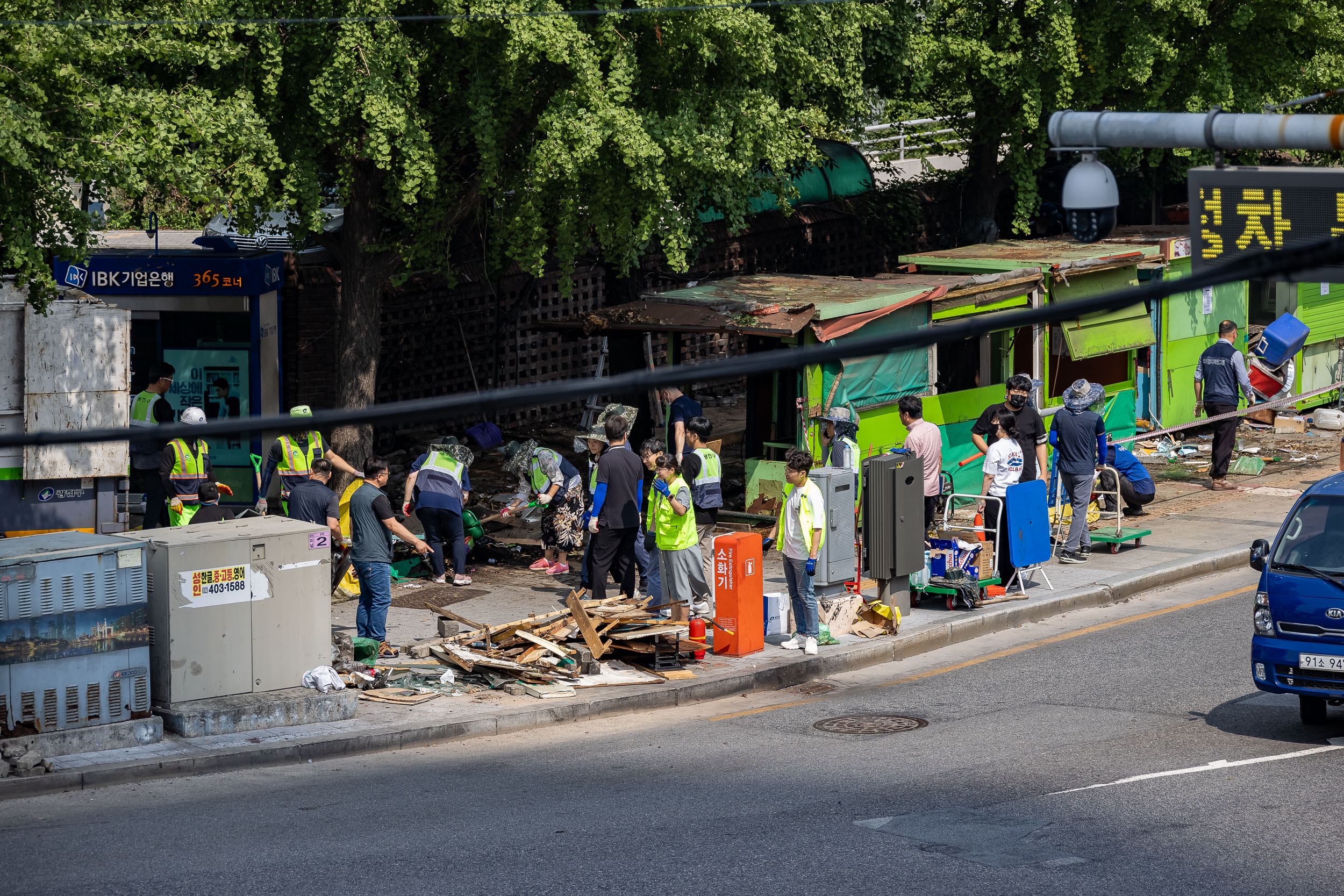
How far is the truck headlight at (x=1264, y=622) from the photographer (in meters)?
10.2

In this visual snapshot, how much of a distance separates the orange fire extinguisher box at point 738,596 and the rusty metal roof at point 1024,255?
25.9 feet

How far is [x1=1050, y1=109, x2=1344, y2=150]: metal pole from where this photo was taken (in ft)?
25.9

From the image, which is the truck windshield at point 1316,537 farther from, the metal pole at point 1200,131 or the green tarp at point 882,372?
the green tarp at point 882,372

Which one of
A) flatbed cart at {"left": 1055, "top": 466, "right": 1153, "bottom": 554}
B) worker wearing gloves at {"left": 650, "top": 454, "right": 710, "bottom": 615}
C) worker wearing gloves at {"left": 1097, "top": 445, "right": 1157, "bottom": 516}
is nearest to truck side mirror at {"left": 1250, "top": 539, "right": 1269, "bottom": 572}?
worker wearing gloves at {"left": 650, "top": 454, "right": 710, "bottom": 615}

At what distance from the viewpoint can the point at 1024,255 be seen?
808 inches

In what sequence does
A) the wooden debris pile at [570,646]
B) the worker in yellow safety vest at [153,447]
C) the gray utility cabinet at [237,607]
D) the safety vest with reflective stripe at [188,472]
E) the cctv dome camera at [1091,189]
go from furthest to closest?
the worker in yellow safety vest at [153,447] < the safety vest with reflective stripe at [188,472] < the wooden debris pile at [570,646] < the cctv dome camera at [1091,189] < the gray utility cabinet at [237,607]

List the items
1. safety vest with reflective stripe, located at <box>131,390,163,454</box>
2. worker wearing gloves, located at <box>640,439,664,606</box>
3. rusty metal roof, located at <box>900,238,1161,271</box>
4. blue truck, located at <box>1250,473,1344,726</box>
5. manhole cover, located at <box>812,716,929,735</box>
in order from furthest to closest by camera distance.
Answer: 1. rusty metal roof, located at <box>900,238,1161,271</box>
2. safety vest with reflective stripe, located at <box>131,390,163,454</box>
3. worker wearing gloves, located at <box>640,439,664,606</box>
4. manhole cover, located at <box>812,716,929,735</box>
5. blue truck, located at <box>1250,473,1344,726</box>

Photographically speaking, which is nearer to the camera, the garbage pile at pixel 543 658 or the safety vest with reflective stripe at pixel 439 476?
the garbage pile at pixel 543 658

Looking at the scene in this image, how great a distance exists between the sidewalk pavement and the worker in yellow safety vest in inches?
93.2

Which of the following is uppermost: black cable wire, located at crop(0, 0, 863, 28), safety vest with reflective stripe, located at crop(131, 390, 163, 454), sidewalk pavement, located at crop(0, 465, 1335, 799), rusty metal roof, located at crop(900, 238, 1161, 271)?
black cable wire, located at crop(0, 0, 863, 28)

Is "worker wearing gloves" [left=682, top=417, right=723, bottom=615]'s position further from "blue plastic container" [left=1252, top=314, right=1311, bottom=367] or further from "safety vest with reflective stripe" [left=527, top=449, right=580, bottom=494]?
"blue plastic container" [left=1252, top=314, right=1311, bottom=367]

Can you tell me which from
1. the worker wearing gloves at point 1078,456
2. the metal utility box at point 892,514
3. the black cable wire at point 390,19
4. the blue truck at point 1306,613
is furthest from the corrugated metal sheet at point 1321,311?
the blue truck at point 1306,613

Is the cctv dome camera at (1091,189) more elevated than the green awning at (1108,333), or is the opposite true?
the cctv dome camera at (1091,189)

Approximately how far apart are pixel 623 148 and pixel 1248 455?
10841mm
